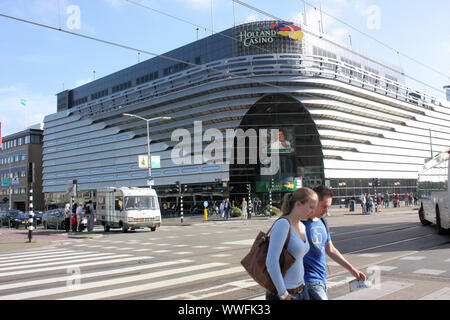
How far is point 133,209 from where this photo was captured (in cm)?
2305

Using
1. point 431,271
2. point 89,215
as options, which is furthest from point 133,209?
point 431,271

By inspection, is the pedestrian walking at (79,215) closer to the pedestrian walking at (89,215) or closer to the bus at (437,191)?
the pedestrian walking at (89,215)

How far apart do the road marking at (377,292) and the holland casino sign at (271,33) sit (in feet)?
170

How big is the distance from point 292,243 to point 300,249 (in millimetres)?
100

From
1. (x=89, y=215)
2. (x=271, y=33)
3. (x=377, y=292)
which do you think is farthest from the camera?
(x=271, y=33)

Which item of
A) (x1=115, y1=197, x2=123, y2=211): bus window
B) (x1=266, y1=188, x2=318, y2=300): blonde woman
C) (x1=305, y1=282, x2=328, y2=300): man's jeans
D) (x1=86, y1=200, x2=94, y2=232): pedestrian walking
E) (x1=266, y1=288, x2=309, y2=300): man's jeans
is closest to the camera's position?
(x1=266, y1=188, x2=318, y2=300): blonde woman

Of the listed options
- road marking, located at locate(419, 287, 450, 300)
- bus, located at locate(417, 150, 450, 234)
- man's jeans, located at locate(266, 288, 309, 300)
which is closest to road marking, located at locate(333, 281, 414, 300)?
road marking, located at locate(419, 287, 450, 300)

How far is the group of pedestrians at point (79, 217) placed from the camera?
78.4 ft

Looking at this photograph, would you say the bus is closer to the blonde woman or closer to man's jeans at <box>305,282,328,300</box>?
man's jeans at <box>305,282,328,300</box>

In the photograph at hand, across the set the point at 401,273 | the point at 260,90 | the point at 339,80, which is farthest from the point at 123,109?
the point at 401,273

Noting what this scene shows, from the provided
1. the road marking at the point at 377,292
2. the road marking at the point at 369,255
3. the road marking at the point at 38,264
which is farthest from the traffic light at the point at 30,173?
the road marking at the point at 377,292

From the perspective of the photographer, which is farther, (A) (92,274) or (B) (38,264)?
(B) (38,264)

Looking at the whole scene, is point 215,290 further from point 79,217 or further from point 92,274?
point 79,217

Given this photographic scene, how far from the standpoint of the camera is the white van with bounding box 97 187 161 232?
22.9m
